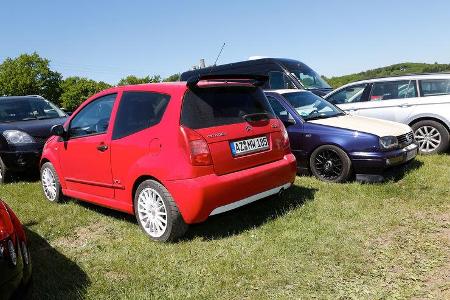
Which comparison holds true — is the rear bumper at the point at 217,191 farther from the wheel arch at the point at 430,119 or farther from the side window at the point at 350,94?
the side window at the point at 350,94

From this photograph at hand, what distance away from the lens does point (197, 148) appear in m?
4.33

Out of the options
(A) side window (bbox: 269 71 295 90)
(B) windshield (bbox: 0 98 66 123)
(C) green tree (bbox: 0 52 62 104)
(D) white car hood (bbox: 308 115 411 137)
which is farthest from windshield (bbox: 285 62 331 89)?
(C) green tree (bbox: 0 52 62 104)

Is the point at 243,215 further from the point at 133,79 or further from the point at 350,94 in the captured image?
the point at 133,79

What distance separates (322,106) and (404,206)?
114 inches

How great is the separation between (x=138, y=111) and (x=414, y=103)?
6.29 metres

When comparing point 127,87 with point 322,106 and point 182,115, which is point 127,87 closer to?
point 182,115

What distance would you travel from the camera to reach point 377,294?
11.1 feet

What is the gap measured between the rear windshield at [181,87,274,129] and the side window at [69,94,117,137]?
1.23 meters

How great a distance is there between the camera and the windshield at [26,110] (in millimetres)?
8648

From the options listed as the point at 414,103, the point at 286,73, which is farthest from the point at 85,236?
the point at 286,73

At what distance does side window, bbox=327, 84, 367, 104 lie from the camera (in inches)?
385

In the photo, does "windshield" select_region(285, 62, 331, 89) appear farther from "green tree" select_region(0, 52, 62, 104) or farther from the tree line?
"green tree" select_region(0, 52, 62, 104)

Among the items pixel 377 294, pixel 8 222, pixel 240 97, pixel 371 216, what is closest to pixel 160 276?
pixel 8 222

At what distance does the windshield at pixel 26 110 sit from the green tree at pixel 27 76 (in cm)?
6076
